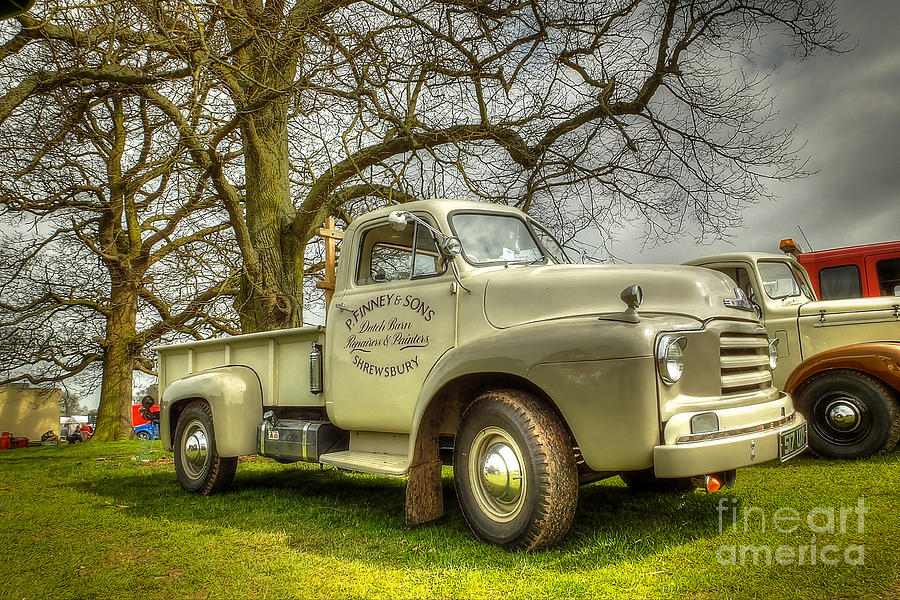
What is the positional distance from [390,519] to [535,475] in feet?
5.64

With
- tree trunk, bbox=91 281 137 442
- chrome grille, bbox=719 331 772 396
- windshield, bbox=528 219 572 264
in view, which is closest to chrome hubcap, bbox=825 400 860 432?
chrome grille, bbox=719 331 772 396

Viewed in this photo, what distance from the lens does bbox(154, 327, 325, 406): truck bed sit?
574 centimetres

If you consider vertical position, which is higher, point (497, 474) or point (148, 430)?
point (497, 474)

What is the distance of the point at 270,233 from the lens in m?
10.1

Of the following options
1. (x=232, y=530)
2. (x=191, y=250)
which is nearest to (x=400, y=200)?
(x=191, y=250)

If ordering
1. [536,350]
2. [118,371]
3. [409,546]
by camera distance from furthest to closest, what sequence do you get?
[118,371]
[409,546]
[536,350]

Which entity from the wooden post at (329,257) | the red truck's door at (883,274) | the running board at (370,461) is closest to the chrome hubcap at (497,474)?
the running board at (370,461)

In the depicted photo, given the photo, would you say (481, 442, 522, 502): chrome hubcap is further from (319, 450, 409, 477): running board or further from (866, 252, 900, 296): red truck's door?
(866, 252, 900, 296): red truck's door

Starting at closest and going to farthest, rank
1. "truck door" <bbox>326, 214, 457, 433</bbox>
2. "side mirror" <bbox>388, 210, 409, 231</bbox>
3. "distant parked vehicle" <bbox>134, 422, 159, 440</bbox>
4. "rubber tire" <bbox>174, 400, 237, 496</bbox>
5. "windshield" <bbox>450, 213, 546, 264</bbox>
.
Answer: "side mirror" <bbox>388, 210, 409, 231</bbox> → "truck door" <bbox>326, 214, 457, 433</bbox> → "windshield" <bbox>450, 213, 546, 264</bbox> → "rubber tire" <bbox>174, 400, 237, 496</bbox> → "distant parked vehicle" <bbox>134, 422, 159, 440</bbox>

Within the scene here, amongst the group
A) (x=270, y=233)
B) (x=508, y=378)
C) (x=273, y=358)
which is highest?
(x=270, y=233)

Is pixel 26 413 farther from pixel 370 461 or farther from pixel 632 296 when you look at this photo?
pixel 632 296

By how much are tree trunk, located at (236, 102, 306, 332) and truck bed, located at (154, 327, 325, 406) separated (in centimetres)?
252

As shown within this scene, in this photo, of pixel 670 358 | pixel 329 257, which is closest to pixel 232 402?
pixel 329 257

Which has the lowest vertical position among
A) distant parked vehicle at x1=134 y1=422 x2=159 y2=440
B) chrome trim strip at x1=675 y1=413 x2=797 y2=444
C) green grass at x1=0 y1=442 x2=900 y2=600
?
distant parked vehicle at x1=134 y1=422 x2=159 y2=440
